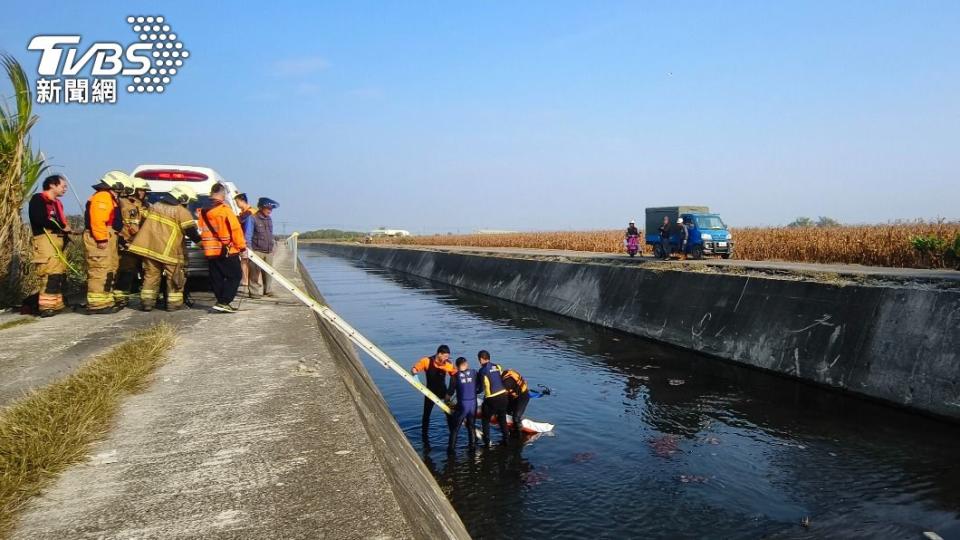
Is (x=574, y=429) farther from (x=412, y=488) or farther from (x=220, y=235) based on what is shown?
(x=220, y=235)

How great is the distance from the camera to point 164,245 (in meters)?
10.1

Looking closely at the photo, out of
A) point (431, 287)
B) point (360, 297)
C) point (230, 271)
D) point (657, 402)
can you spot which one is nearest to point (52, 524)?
point (230, 271)

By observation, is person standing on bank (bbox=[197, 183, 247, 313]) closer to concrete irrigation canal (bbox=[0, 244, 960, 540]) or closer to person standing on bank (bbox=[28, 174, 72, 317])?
concrete irrigation canal (bbox=[0, 244, 960, 540])

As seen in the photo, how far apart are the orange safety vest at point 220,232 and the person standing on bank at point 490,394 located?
15.2 ft

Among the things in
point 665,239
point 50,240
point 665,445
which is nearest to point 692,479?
point 665,445

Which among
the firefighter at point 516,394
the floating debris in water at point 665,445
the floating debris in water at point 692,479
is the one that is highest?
the firefighter at point 516,394

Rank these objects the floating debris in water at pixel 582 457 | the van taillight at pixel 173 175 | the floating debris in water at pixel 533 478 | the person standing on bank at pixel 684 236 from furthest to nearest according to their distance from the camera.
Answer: the person standing on bank at pixel 684 236 → the van taillight at pixel 173 175 → the floating debris in water at pixel 582 457 → the floating debris in water at pixel 533 478

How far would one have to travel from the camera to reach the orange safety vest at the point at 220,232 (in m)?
9.68

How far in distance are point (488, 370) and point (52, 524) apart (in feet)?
19.6

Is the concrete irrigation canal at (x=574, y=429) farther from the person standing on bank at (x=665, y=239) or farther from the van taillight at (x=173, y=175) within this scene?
the person standing on bank at (x=665, y=239)

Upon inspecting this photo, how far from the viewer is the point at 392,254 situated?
60.3 m

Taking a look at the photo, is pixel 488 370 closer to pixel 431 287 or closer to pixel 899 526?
pixel 899 526

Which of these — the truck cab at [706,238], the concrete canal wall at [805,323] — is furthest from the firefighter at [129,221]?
the truck cab at [706,238]

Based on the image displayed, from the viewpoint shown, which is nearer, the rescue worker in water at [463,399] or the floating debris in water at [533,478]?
the floating debris in water at [533,478]
